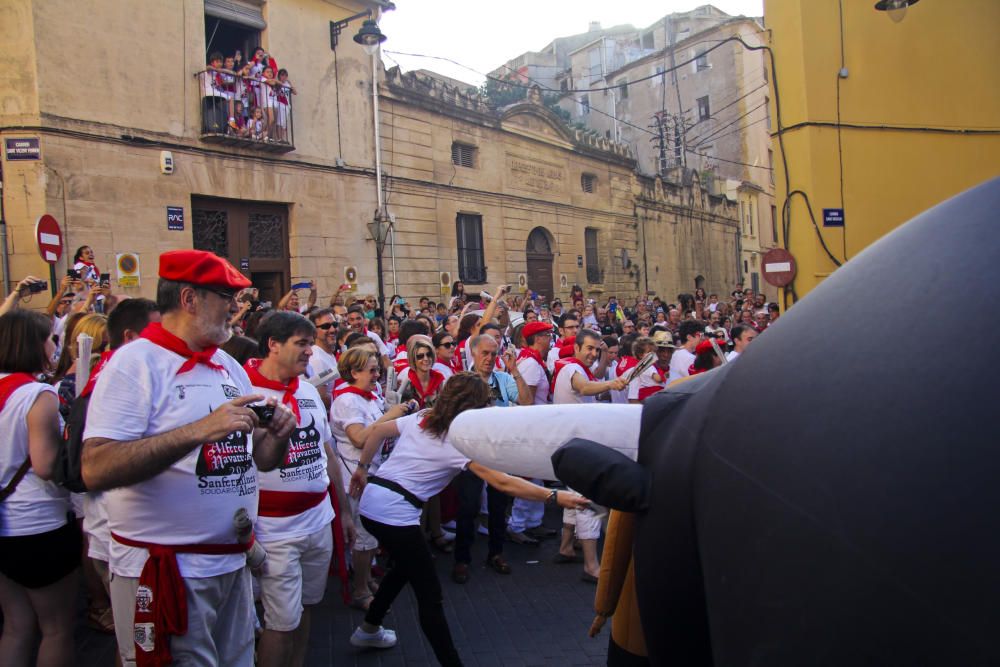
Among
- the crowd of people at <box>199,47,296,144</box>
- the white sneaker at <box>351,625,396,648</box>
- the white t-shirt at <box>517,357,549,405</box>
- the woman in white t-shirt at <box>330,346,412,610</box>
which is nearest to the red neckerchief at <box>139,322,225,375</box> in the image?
the woman in white t-shirt at <box>330,346,412,610</box>

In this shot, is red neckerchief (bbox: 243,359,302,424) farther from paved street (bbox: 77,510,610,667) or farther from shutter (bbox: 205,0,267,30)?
shutter (bbox: 205,0,267,30)

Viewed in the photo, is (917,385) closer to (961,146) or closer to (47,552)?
(47,552)

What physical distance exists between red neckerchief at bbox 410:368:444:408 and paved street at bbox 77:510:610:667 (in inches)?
57.3

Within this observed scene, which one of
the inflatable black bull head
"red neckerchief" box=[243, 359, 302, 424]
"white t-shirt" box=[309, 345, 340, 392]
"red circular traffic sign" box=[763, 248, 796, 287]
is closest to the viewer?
the inflatable black bull head

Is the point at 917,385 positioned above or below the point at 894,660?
above

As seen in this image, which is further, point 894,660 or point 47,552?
point 47,552

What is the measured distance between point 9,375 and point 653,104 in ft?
138

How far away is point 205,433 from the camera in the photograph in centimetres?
221

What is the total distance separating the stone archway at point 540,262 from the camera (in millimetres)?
21973

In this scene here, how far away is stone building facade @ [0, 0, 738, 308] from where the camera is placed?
37.6 feet

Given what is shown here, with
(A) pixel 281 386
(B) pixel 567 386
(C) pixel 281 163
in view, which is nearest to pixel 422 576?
(A) pixel 281 386

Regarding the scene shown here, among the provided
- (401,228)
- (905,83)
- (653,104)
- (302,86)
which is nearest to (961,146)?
(905,83)

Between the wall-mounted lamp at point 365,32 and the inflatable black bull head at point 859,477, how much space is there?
13.8 metres

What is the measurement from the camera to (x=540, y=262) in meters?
22.5
